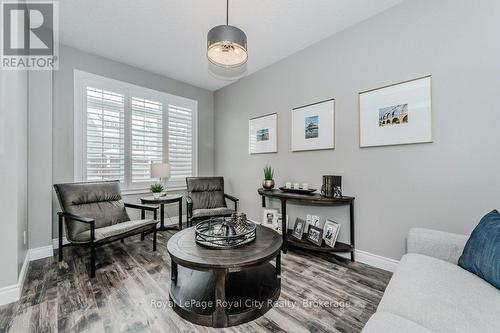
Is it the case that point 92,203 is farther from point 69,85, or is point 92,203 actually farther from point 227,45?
point 227,45

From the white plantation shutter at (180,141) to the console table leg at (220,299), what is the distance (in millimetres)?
3065

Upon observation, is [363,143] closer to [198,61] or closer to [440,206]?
[440,206]

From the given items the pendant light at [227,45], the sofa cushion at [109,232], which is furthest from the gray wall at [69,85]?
the pendant light at [227,45]

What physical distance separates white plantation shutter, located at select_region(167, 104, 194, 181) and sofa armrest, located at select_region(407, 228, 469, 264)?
3.76 meters

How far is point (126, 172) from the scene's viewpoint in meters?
3.61

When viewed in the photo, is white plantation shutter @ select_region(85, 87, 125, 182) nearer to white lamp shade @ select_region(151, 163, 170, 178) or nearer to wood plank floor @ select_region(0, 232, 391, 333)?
white lamp shade @ select_region(151, 163, 170, 178)

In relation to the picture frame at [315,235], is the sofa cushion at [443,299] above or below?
above

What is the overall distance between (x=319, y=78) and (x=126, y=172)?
337cm

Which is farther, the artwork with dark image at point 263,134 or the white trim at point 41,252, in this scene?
the artwork with dark image at point 263,134

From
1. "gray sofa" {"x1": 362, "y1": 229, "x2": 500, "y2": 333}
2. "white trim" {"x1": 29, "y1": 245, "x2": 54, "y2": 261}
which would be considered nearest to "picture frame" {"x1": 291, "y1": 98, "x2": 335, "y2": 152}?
"gray sofa" {"x1": 362, "y1": 229, "x2": 500, "y2": 333}

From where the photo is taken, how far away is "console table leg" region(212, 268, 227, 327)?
4.89 ft

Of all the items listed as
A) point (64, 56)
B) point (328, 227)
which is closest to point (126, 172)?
point (64, 56)

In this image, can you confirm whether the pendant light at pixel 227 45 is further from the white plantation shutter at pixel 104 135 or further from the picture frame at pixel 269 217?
the white plantation shutter at pixel 104 135

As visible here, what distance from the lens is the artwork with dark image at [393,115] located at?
225 cm
